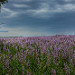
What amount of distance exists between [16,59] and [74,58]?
6.05 feet

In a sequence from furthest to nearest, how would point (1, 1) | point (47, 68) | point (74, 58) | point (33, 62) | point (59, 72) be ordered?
1. point (1, 1)
2. point (33, 62)
3. point (74, 58)
4. point (47, 68)
5. point (59, 72)

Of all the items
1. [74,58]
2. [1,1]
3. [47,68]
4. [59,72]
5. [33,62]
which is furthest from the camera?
[1,1]

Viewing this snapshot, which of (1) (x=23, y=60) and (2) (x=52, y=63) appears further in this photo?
(2) (x=52, y=63)

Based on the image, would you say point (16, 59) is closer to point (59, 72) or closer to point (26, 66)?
point (26, 66)

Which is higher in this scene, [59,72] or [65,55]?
[65,55]

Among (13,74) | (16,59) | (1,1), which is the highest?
(1,1)

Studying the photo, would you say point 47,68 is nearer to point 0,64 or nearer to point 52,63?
point 52,63

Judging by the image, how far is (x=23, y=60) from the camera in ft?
12.5

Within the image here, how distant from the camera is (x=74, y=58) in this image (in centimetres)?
397

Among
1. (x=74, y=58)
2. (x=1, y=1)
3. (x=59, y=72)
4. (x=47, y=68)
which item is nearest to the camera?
(x=59, y=72)

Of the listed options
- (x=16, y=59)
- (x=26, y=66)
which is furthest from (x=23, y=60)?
(x=16, y=59)

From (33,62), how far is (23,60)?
69 centimetres

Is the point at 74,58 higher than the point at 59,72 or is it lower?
higher

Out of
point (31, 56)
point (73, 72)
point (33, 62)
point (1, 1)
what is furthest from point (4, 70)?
point (1, 1)
